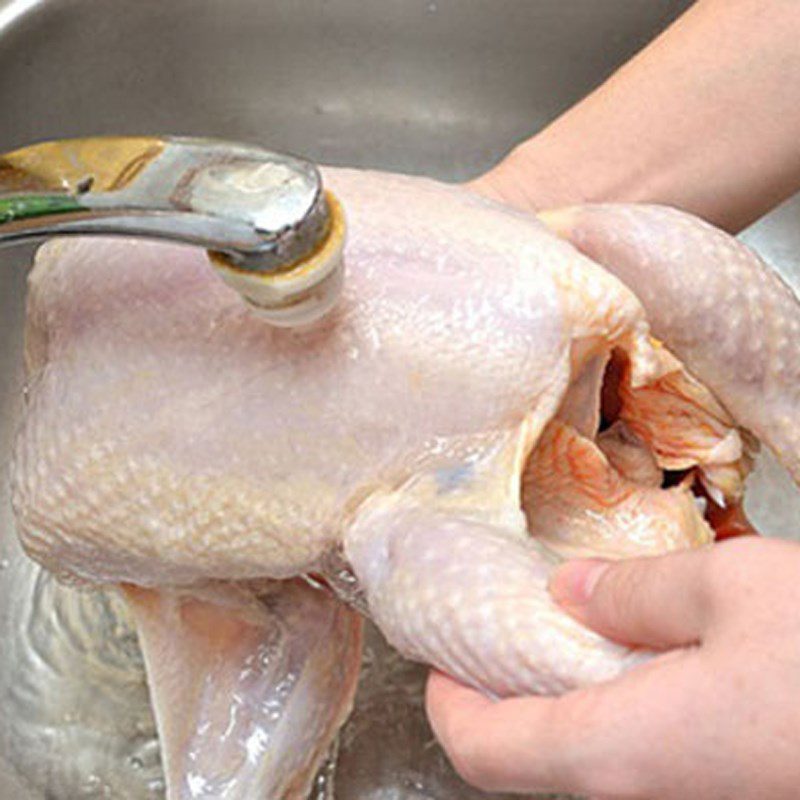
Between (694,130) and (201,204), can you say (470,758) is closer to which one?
(201,204)

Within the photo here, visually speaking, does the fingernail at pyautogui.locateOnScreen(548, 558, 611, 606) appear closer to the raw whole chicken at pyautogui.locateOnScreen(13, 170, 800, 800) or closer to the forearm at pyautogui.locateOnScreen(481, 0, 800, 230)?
the raw whole chicken at pyautogui.locateOnScreen(13, 170, 800, 800)

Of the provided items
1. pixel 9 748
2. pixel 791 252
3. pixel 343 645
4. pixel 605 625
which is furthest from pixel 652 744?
pixel 791 252

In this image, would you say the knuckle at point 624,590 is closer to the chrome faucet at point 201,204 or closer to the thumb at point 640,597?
the thumb at point 640,597

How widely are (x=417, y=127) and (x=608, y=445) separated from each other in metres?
0.58

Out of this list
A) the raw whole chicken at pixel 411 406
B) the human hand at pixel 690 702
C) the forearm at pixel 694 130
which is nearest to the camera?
the human hand at pixel 690 702

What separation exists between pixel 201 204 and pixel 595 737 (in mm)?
270

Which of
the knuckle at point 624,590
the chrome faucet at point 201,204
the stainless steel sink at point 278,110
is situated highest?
the chrome faucet at point 201,204

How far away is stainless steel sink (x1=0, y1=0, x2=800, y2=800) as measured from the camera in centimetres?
95

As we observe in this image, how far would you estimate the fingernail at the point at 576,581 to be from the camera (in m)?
0.54

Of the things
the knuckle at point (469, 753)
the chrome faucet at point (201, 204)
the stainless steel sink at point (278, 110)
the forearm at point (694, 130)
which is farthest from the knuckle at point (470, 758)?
the forearm at point (694, 130)

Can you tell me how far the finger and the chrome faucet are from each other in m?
0.21

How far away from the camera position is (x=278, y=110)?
1.20 m

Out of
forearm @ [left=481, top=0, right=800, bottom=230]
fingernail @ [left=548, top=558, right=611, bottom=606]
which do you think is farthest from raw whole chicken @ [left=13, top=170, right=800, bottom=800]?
forearm @ [left=481, top=0, right=800, bottom=230]

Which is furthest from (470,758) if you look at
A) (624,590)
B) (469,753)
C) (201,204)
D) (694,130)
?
(694,130)
